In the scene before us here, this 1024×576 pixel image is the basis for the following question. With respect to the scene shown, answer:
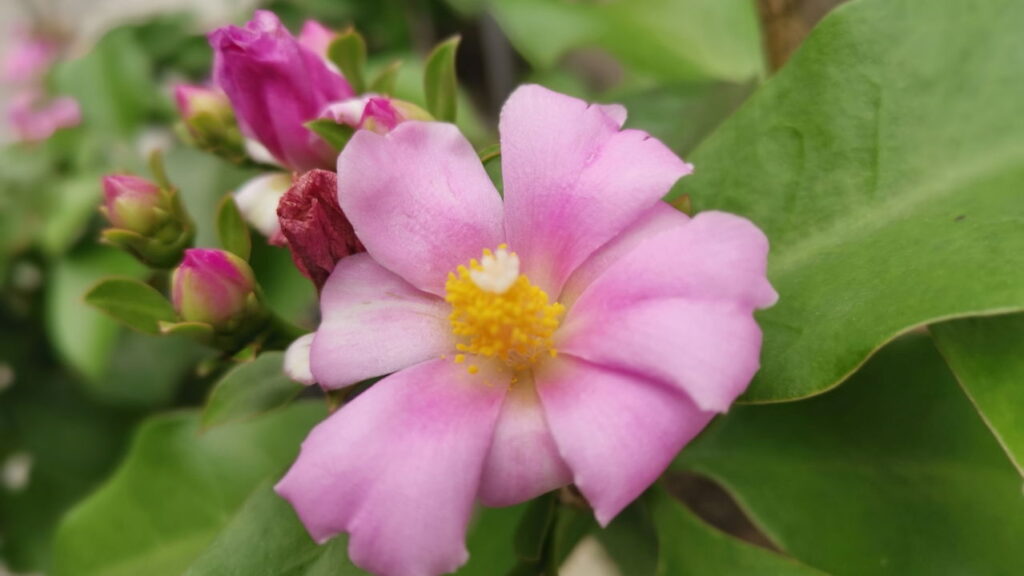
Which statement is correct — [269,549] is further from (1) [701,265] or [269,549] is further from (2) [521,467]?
(1) [701,265]

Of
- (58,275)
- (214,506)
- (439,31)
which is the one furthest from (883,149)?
(439,31)

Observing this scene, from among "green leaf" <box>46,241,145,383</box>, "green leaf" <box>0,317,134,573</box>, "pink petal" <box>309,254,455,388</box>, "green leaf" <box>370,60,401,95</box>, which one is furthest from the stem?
"green leaf" <box>0,317,134,573</box>

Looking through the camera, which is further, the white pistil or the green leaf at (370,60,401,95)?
the green leaf at (370,60,401,95)

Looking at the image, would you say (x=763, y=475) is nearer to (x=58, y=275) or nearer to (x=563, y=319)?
(x=563, y=319)

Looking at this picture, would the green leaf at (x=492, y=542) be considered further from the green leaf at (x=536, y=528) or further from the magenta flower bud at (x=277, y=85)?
the magenta flower bud at (x=277, y=85)

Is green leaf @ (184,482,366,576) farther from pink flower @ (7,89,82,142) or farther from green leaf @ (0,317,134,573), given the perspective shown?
pink flower @ (7,89,82,142)

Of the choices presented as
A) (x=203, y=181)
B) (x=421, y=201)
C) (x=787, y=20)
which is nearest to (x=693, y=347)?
(x=421, y=201)

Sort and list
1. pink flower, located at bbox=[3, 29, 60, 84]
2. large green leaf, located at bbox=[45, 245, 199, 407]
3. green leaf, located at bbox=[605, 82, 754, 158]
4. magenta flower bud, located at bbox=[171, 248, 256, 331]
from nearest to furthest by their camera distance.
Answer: magenta flower bud, located at bbox=[171, 248, 256, 331], green leaf, located at bbox=[605, 82, 754, 158], large green leaf, located at bbox=[45, 245, 199, 407], pink flower, located at bbox=[3, 29, 60, 84]
